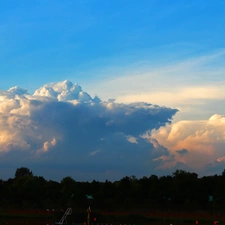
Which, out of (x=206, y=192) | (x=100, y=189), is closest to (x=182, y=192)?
(x=206, y=192)

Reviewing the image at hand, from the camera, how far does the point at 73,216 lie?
66000 millimetres

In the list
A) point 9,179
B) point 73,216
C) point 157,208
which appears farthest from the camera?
point 9,179

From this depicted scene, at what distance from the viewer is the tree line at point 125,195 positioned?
102688 millimetres

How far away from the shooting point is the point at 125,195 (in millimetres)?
116438

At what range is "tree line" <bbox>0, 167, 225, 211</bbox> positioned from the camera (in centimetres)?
10269

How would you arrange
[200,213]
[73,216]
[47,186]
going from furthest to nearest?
[47,186]
[200,213]
[73,216]

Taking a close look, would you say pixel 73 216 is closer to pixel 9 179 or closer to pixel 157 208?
pixel 157 208

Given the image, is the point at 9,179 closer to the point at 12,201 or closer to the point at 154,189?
the point at 12,201

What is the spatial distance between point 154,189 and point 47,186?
100ft

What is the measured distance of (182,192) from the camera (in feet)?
358

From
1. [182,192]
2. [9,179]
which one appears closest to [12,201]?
[182,192]

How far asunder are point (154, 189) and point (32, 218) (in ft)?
142

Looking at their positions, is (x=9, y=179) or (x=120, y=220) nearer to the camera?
(x=120, y=220)

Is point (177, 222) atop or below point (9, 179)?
below
